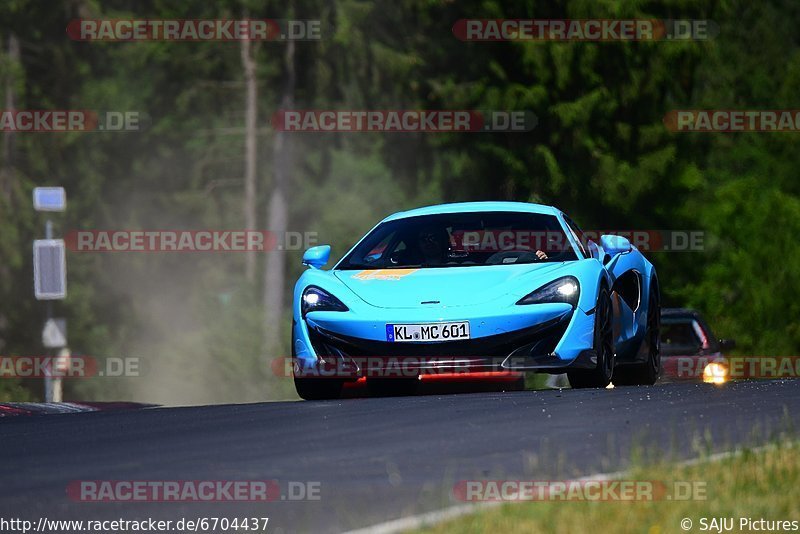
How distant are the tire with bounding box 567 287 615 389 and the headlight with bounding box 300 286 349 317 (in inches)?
68.2

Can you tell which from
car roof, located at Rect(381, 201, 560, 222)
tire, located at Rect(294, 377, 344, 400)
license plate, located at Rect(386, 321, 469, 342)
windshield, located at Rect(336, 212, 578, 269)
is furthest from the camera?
car roof, located at Rect(381, 201, 560, 222)

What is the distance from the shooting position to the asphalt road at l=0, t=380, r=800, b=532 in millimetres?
7527

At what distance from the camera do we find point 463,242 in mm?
13875

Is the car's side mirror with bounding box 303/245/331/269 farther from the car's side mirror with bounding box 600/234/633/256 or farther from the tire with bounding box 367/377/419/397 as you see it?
the car's side mirror with bounding box 600/234/633/256


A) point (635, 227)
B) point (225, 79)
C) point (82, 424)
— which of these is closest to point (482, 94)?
point (635, 227)

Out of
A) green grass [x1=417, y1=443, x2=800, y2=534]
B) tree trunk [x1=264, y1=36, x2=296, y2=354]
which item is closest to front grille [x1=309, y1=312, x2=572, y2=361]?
green grass [x1=417, y1=443, x2=800, y2=534]

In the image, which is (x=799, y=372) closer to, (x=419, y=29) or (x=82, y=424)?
(x=419, y=29)

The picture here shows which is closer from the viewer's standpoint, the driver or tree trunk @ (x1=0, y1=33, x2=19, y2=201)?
the driver

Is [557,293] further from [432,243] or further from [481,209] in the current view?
[481,209]

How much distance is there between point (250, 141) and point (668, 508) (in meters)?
50.0

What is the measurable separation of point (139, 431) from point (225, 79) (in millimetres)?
48116

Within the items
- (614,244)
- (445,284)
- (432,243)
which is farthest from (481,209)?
(445,284)

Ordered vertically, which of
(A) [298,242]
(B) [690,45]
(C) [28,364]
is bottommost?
(C) [28,364]

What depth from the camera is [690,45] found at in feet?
133
